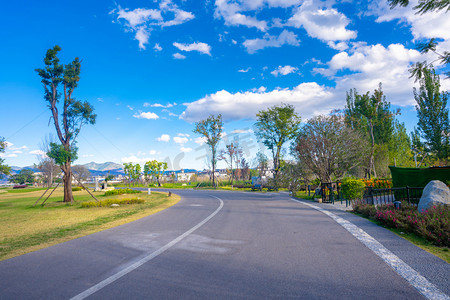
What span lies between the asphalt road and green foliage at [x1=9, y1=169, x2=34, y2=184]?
4093 inches

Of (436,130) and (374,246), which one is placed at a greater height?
(436,130)

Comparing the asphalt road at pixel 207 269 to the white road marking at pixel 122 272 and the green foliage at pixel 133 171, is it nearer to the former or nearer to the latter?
the white road marking at pixel 122 272

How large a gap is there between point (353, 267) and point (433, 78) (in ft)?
118

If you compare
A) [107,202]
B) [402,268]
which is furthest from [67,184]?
[402,268]

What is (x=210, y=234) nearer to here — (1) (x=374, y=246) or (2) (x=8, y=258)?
(1) (x=374, y=246)

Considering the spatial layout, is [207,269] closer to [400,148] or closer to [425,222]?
[425,222]

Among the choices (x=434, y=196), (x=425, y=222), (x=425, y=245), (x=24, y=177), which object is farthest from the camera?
(x=24, y=177)

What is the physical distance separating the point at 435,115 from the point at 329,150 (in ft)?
65.5

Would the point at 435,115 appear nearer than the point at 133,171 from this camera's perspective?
Yes

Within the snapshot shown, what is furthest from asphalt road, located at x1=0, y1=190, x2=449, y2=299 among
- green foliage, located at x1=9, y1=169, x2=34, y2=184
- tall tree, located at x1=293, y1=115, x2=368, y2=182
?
green foliage, located at x1=9, y1=169, x2=34, y2=184

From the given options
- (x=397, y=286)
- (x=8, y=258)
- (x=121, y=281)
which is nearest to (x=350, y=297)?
(x=397, y=286)

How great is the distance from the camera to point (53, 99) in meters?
22.2

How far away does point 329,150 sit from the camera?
20047mm

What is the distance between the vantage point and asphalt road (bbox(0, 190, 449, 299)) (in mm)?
3471
